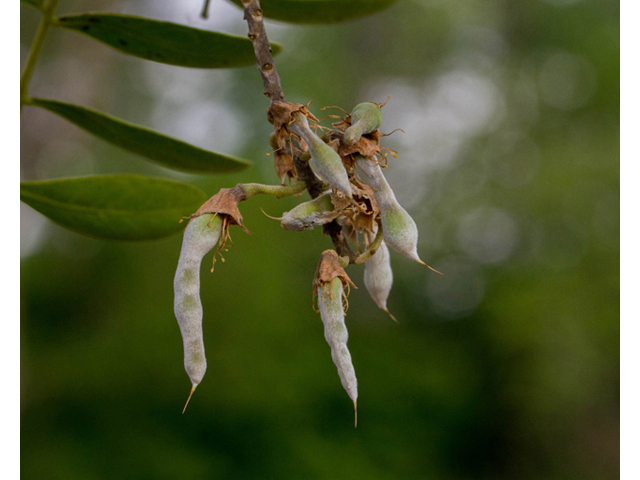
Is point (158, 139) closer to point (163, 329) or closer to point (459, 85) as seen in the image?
point (163, 329)

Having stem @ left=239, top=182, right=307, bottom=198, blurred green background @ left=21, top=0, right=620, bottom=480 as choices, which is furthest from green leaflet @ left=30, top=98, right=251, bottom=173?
blurred green background @ left=21, top=0, right=620, bottom=480

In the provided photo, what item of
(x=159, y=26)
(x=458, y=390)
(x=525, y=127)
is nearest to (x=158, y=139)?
(x=159, y=26)

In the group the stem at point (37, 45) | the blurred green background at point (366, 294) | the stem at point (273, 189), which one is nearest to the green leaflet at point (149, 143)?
the stem at point (37, 45)

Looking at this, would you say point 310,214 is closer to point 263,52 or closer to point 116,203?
point 263,52

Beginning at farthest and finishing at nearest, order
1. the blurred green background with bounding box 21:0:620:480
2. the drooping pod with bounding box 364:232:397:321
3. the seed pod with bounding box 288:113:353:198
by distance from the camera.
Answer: the blurred green background with bounding box 21:0:620:480, the drooping pod with bounding box 364:232:397:321, the seed pod with bounding box 288:113:353:198

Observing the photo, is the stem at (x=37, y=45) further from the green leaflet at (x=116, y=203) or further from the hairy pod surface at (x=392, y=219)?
the hairy pod surface at (x=392, y=219)

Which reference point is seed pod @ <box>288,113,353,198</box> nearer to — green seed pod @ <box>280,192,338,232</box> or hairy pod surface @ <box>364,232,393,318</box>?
green seed pod @ <box>280,192,338,232</box>
